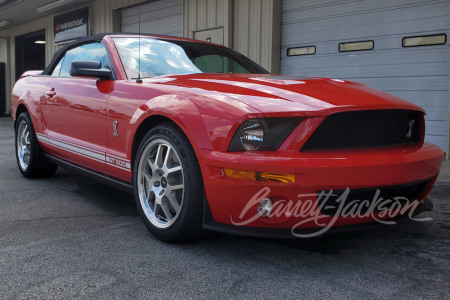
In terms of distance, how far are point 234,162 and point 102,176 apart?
1.52 metres

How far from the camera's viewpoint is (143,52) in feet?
11.7

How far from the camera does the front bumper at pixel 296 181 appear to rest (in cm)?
228

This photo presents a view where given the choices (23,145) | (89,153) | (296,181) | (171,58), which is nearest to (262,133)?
(296,181)

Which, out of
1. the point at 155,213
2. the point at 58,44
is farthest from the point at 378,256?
the point at 58,44

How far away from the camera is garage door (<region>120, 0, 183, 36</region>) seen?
1086cm

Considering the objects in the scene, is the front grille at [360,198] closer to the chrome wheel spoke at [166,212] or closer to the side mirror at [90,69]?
the chrome wheel spoke at [166,212]

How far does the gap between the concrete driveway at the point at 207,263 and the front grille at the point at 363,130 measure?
2.03 feet

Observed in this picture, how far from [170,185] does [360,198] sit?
1.09 m

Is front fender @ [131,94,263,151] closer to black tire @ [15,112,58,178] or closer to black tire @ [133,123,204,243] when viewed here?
black tire @ [133,123,204,243]

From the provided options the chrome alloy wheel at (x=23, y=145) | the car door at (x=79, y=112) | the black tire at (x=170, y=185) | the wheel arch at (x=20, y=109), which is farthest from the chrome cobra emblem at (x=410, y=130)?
the wheel arch at (x=20, y=109)

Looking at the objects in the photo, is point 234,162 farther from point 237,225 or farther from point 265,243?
point 265,243

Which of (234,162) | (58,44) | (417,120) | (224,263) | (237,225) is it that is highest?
(58,44)

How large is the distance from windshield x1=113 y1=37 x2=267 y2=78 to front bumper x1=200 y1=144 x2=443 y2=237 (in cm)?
119

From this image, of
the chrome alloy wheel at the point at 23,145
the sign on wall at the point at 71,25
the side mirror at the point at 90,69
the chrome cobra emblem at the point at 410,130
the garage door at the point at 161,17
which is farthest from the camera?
the sign on wall at the point at 71,25
